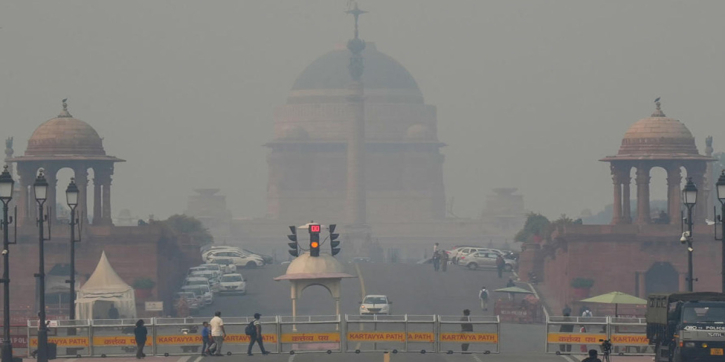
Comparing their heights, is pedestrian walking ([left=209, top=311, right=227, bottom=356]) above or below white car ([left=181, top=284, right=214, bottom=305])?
above

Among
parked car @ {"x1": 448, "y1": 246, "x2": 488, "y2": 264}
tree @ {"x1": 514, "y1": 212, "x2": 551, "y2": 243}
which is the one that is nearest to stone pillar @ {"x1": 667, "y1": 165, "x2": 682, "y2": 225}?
parked car @ {"x1": 448, "y1": 246, "x2": 488, "y2": 264}

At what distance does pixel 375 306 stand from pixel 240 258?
4032 centimetres

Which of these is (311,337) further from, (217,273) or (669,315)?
(217,273)

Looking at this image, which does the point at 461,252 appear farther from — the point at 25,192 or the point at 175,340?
the point at 175,340

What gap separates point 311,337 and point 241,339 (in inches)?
82.0

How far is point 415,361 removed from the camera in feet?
179

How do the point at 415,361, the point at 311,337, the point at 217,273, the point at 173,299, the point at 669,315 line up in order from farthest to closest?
1. the point at 217,273
2. the point at 173,299
3. the point at 311,337
4. the point at 415,361
5. the point at 669,315

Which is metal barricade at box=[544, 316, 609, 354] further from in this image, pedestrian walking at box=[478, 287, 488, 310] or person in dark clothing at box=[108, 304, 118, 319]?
pedestrian walking at box=[478, 287, 488, 310]

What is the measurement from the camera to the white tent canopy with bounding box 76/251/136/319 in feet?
289

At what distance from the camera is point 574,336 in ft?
189

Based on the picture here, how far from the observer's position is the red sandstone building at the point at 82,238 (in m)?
107

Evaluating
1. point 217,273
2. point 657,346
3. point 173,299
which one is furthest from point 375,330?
point 217,273

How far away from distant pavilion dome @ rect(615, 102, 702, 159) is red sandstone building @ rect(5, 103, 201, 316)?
26.4m

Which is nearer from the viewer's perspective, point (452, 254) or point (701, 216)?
point (701, 216)
